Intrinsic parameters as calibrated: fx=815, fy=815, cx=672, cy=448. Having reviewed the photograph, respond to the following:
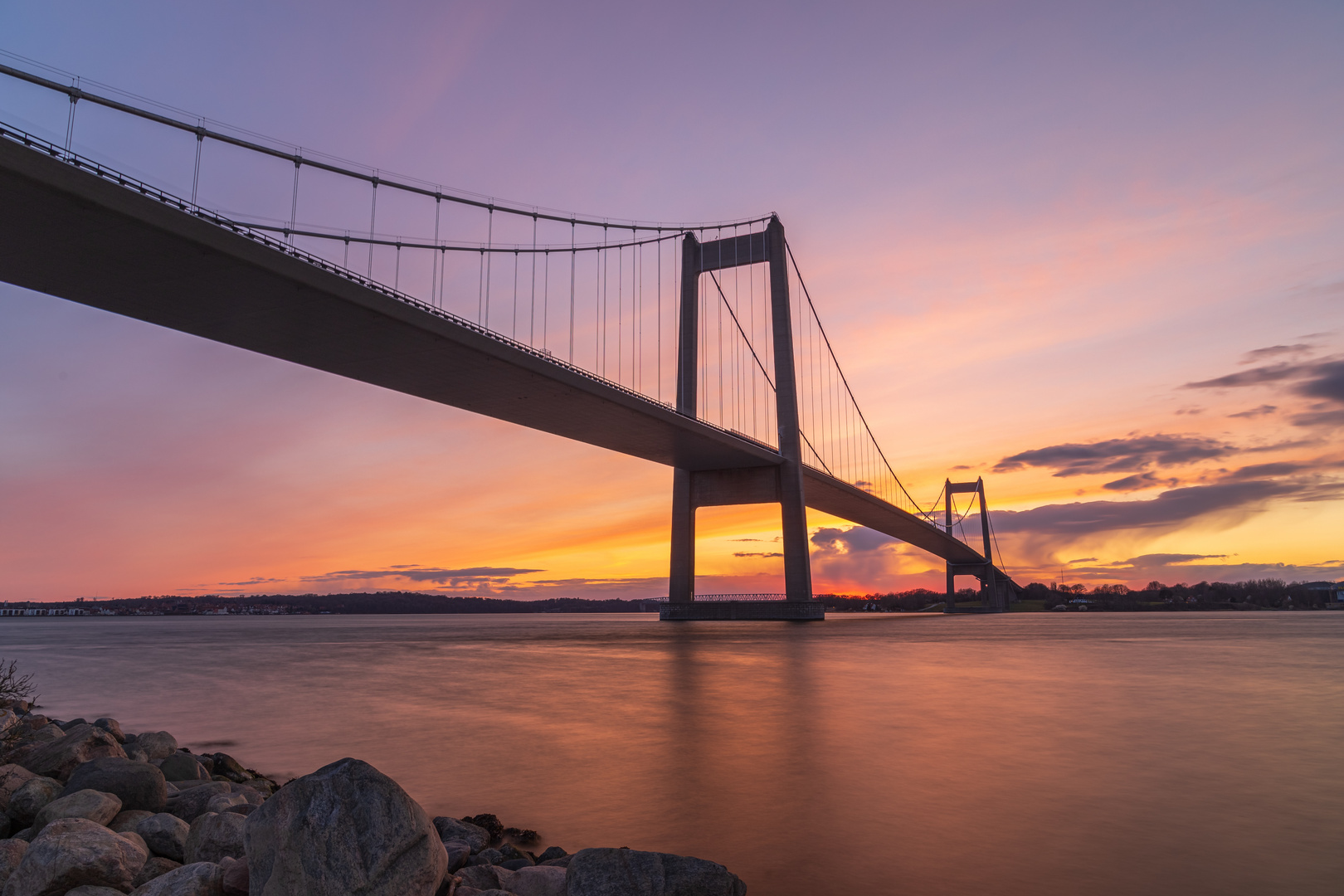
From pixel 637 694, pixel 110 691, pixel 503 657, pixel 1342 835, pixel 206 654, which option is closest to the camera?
pixel 1342 835

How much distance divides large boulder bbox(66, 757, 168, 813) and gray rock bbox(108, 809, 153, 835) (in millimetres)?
97

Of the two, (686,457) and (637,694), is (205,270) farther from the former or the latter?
(686,457)

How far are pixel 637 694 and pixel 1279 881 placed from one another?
9.87m

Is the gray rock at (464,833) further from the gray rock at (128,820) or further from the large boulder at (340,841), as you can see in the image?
the gray rock at (128,820)

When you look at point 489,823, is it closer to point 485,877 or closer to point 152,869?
point 485,877

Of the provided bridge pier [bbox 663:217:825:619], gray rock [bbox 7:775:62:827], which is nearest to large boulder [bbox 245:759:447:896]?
gray rock [bbox 7:775:62:827]

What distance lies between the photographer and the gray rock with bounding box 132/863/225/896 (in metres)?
3.51

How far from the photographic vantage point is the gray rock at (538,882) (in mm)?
3732

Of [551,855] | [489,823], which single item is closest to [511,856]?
[551,855]

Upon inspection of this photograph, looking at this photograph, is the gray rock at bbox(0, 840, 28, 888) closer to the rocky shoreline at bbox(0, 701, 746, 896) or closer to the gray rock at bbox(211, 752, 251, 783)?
the rocky shoreline at bbox(0, 701, 746, 896)

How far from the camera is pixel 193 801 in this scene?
5.19m

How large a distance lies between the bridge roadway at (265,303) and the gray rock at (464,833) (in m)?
18.0

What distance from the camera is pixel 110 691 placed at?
1625 cm

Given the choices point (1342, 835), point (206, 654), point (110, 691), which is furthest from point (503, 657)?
point (1342, 835)
